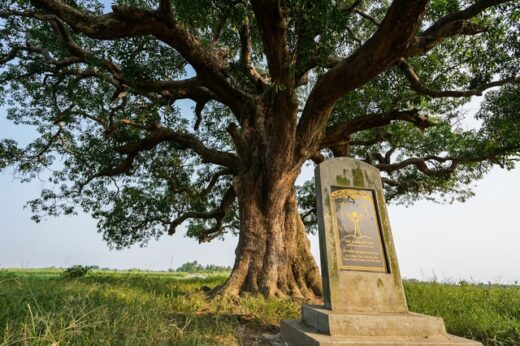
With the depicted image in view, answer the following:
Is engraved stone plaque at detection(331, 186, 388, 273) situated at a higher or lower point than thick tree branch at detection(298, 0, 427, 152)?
lower

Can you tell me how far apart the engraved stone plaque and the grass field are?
1.72 meters

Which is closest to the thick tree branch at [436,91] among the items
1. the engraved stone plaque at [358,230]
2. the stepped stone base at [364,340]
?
the engraved stone plaque at [358,230]

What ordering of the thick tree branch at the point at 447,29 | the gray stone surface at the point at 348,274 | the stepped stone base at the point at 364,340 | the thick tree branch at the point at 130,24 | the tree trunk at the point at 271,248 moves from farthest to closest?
the tree trunk at the point at 271,248 → the thick tree branch at the point at 130,24 → the thick tree branch at the point at 447,29 → the gray stone surface at the point at 348,274 → the stepped stone base at the point at 364,340

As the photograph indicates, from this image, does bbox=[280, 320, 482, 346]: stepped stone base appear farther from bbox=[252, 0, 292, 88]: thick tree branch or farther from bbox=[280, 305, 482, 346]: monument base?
bbox=[252, 0, 292, 88]: thick tree branch

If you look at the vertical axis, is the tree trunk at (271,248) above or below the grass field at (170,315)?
above

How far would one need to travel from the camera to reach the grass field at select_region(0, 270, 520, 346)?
2.73 meters

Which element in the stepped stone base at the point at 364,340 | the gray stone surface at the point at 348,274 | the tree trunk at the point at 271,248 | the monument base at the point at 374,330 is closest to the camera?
the stepped stone base at the point at 364,340

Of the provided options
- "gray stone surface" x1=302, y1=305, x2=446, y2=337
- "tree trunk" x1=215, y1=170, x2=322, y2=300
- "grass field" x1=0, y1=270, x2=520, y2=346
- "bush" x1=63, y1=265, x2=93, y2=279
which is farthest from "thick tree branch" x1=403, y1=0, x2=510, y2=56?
"bush" x1=63, y1=265, x2=93, y2=279

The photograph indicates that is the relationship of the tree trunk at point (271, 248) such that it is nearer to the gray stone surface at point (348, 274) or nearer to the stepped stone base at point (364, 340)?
the gray stone surface at point (348, 274)

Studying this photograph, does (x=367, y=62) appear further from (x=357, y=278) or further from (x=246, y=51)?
(x=246, y=51)

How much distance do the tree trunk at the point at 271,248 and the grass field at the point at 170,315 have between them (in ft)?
2.53

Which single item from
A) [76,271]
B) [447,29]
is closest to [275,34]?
[447,29]

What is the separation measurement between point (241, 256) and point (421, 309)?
4090 mm

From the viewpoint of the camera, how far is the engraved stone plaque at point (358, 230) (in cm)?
488
